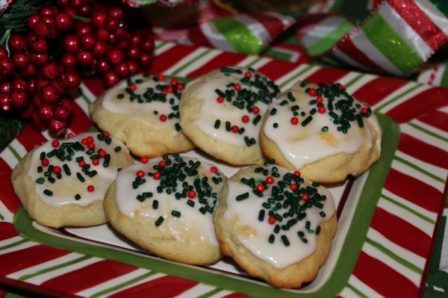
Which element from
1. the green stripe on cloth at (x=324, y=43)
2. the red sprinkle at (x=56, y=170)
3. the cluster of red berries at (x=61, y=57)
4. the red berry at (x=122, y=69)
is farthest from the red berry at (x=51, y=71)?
the green stripe on cloth at (x=324, y=43)

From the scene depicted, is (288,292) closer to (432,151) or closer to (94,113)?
(432,151)

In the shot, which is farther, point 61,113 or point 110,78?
point 110,78

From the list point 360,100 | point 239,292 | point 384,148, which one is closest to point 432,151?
point 384,148

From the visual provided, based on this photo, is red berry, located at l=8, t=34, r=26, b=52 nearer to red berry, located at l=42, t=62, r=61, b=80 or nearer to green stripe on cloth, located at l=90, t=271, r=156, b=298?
red berry, located at l=42, t=62, r=61, b=80

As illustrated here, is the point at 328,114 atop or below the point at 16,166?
atop

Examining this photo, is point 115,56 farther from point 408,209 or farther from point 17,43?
point 408,209

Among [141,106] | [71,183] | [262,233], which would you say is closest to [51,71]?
[141,106]

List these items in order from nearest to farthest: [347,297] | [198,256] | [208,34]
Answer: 1. [347,297]
2. [198,256]
3. [208,34]
